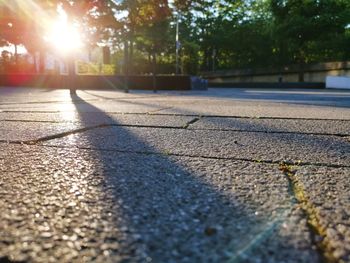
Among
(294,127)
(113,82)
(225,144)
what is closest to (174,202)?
Result: (225,144)

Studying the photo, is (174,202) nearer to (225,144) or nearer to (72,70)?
(225,144)

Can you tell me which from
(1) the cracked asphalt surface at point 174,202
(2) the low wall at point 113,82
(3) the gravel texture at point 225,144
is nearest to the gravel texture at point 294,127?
(3) the gravel texture at point 225,144

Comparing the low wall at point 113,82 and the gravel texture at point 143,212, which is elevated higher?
the low wall at point 113,82

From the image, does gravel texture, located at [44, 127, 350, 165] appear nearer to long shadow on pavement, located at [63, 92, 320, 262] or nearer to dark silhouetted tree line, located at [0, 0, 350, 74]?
long shadow on pavement, located at [63, 92, 320, 262]

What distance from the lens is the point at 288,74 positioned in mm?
27359

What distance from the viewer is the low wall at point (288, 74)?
23078 mm

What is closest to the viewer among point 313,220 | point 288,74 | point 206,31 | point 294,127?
point 313,220

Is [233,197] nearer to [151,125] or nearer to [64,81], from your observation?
[151,125]

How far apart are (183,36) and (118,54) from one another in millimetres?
8886

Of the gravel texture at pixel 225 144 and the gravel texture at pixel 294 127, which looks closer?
the gravel texture at pixel 225 144

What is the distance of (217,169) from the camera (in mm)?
1056

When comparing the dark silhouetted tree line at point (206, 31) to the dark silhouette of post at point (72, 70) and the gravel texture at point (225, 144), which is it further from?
the gravel texture at point (225, 144)

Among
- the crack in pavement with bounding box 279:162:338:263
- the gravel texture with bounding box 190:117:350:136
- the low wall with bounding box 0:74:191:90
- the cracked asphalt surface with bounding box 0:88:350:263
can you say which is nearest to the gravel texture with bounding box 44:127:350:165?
the cracked asphalt surface with bounding box 0:88:350:263

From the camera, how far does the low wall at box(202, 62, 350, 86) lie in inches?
909
